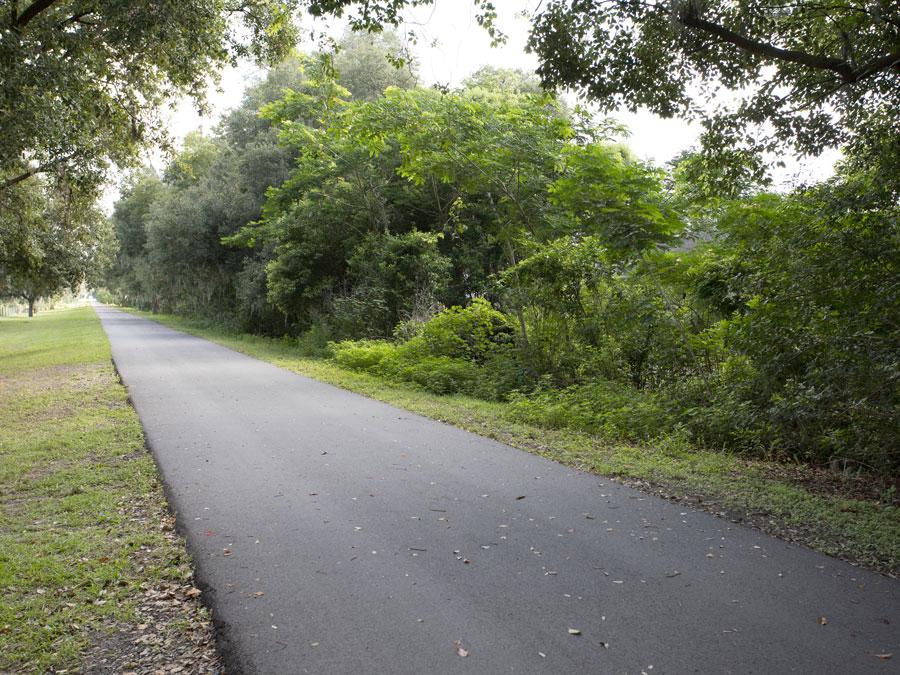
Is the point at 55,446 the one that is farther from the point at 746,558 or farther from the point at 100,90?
the point at 746,558

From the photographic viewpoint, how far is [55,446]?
26.4 feet

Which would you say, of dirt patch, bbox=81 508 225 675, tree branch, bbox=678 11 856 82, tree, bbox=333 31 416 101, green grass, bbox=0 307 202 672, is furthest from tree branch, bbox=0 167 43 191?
tree, bbox=333 31 416 101

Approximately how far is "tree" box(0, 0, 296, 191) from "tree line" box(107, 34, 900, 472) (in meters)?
1.54

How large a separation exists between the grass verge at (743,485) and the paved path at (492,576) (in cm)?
32

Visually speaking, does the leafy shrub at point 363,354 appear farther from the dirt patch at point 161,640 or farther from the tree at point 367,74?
the tree at point 367,74

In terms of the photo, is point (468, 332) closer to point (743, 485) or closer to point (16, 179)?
point (743, 485)

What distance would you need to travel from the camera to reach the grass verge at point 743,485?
4758 mm

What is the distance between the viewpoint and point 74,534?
5039 millimetres

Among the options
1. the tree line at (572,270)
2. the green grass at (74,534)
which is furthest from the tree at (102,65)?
the green grass at (74,534)

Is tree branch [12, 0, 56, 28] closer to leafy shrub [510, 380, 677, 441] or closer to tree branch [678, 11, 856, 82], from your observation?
tree branch [678, 11, 856, 82]

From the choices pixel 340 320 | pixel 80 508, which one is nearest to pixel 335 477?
pixel 80 508

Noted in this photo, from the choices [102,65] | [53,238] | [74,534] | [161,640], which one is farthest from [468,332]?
[53,238]

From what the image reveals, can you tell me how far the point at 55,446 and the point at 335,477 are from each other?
13.6ft

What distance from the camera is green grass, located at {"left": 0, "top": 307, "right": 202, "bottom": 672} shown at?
11.9ft
